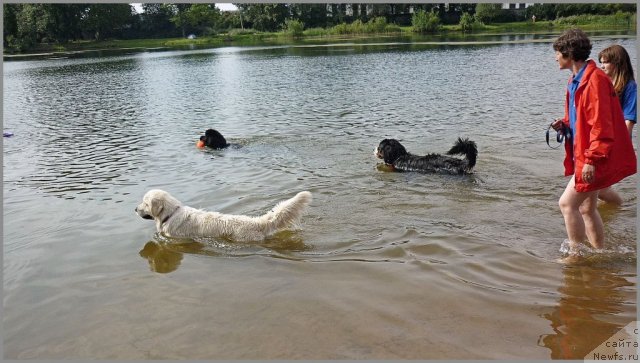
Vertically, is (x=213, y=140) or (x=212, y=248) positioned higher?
(x=213, y=140)

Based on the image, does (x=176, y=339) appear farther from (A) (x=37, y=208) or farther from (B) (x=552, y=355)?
(A) (x=37, y=208)

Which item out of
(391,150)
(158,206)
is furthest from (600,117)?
(391,150)

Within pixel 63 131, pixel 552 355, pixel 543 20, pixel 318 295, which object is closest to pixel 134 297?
pixel 318 295

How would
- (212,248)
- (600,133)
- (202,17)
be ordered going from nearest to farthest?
(600,133)
(212,248)
(202,17)

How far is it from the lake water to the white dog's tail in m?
0.24

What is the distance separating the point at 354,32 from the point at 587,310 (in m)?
74.2

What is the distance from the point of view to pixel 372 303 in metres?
4.71

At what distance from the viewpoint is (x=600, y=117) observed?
4.46 metres

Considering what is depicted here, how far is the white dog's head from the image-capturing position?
659cm

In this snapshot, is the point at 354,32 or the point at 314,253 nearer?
the point at 314,253

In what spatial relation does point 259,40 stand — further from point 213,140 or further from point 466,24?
point 213,140

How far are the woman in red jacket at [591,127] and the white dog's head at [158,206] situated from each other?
14.7ft

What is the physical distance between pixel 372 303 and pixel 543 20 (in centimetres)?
7441

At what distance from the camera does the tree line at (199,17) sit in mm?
71688
